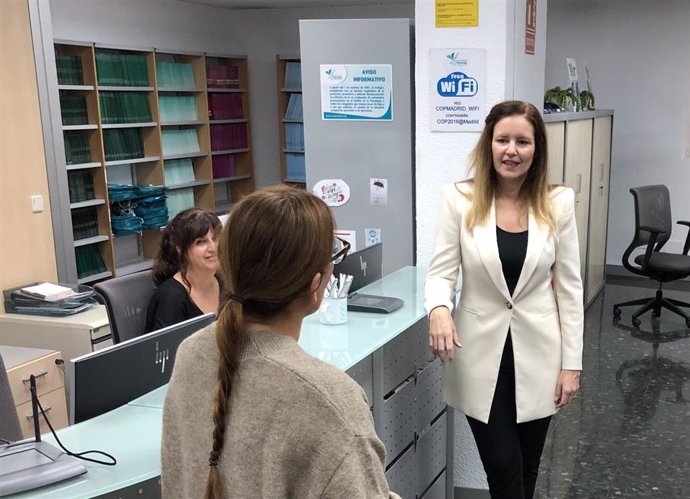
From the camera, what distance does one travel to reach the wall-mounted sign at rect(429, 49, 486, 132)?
272 centimetres

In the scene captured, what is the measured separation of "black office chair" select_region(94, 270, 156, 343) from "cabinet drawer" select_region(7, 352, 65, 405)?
66cm

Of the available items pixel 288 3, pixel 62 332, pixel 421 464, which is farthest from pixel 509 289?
pixel 288 3

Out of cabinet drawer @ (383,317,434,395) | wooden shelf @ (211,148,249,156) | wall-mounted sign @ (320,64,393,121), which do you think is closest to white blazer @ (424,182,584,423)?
cabinet drawer @ (383,317,434,395)

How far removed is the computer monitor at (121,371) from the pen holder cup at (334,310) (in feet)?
1.79

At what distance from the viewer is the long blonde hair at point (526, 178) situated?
194 cm

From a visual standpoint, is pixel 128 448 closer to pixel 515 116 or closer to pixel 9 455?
pixel 9 455

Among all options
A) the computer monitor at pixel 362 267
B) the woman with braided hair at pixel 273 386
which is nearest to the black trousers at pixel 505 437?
the computer monitor at pixel 362 267

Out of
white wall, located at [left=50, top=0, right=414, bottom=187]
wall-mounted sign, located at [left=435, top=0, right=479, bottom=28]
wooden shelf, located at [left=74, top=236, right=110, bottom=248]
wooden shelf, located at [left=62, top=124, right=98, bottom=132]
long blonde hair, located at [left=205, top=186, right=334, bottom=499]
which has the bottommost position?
wooden shelf, located at [left=74, top=236, right=110, bottom=248]

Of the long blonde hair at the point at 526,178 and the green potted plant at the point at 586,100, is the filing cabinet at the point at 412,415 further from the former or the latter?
the green potted plant at the point at 586,100

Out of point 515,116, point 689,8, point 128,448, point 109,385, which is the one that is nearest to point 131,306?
point 109,385

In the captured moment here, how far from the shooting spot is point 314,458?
90cm

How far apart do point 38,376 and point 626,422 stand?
2.80 metres

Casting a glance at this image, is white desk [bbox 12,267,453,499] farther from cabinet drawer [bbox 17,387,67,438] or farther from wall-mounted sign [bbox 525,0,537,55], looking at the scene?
cabinet drawer [bbox 17,387,67,438]

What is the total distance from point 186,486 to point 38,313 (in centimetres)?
289
